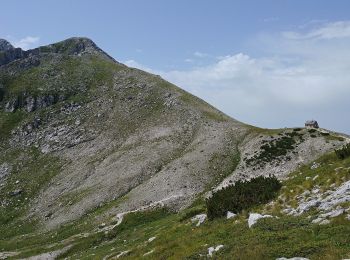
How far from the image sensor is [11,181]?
8900 centimetres

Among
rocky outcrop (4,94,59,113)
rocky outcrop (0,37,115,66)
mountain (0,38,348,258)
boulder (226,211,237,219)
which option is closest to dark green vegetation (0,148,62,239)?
mountain (0,38,348,258)

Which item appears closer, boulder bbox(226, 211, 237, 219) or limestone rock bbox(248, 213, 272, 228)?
limestone rock bbox(248, 213, 272, 228)

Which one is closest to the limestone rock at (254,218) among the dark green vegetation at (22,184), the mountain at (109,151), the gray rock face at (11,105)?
the mountain at (109,151)

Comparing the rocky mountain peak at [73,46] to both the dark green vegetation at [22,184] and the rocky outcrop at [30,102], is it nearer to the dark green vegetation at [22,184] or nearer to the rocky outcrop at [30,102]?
the rocky outcrop at [30,102]

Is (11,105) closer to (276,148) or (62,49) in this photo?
(62,49)

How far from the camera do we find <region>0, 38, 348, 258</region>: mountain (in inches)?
2645

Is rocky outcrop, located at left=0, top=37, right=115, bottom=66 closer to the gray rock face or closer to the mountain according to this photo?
the mountain

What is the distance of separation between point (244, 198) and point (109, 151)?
200 feet

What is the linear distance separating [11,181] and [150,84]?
1774 inches

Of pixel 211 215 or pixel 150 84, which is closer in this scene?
pixel 211 215

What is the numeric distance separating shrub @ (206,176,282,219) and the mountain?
73.0ft

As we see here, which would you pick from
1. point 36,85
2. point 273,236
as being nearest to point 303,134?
point 273,236

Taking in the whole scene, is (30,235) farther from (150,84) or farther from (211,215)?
(150,84)

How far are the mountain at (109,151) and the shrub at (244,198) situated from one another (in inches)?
876
